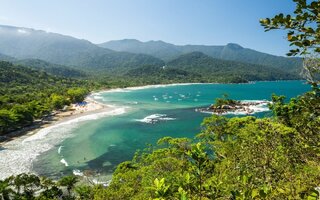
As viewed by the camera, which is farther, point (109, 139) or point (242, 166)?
point (109, 139)

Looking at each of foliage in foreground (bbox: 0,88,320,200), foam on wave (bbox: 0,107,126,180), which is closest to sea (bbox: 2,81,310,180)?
foam on wave (bbox: 0,107,126,180)

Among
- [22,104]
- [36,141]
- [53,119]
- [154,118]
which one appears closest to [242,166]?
[36,141]

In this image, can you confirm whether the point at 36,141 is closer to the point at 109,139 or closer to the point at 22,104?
the point at 109,139

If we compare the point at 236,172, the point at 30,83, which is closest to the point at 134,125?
the point at 236,172

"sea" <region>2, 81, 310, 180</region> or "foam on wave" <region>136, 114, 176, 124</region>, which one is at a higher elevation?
"foam on wave" <region>136, 114, 176, 124</region>

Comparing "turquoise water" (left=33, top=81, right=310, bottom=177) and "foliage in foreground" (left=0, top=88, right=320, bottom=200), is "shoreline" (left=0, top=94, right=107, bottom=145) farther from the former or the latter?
"foliage in foreground" (left=0, top=88, right=320, bottom=200)

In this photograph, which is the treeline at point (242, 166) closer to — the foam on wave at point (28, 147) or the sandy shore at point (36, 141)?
the foam on wave at point (28, 147)

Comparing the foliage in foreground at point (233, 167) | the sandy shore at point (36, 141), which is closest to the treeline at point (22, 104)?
the sandy shore at point (36, 141)

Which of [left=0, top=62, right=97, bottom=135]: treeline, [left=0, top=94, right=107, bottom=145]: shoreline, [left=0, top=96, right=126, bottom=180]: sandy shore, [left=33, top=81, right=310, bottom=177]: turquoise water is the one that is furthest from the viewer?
[left=0, top=62, right=97, bottom=135]: treeline

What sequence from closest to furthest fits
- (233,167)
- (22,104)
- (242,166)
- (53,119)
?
(242,166), (233,167), (22,104), (53,119)
